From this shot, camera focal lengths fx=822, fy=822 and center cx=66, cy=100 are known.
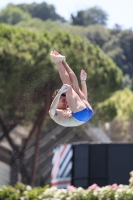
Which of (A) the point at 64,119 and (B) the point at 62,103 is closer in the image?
(A) the point at 64,119

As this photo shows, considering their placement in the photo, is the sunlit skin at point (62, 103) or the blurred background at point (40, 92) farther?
the blurred background at point (40, 92)

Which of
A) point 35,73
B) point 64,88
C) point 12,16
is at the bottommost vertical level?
point 64,88

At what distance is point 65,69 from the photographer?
17.1m

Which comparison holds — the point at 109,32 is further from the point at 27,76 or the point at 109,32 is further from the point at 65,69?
the point at 65,69

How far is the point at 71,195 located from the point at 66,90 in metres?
6.25

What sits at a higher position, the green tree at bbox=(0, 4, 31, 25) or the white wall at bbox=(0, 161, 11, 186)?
the green tree at bbox=(0, 4, 31, 25)

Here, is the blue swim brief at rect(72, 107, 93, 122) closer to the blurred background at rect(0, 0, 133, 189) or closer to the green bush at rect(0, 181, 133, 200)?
the green bush at rect(0, 181, 133, 200)

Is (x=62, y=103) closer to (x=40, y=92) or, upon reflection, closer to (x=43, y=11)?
(x=40, y=92)

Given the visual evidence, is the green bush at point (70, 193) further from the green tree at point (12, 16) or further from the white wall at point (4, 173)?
the green tree at point (12, 16)

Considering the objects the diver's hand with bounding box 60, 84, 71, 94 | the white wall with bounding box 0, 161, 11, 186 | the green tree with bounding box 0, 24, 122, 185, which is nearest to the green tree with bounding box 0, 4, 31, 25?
the white wall with bounding box 0, 161, 11, 186

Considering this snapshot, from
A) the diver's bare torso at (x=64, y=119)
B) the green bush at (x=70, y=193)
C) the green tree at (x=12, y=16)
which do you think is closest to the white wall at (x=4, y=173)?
the green bush at (x=70, y=193)

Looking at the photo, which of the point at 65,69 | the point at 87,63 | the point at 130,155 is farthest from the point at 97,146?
the point at 65,69

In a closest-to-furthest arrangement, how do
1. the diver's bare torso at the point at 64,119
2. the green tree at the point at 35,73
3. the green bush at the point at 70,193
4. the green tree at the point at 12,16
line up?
1. the diver's bare torso at the point at 64,119
2. the green bush at the point at 70,193
3. the green tree at the point at 35,73
4. the green tree at the point at 12,16

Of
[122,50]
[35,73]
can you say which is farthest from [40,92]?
[122,50]
